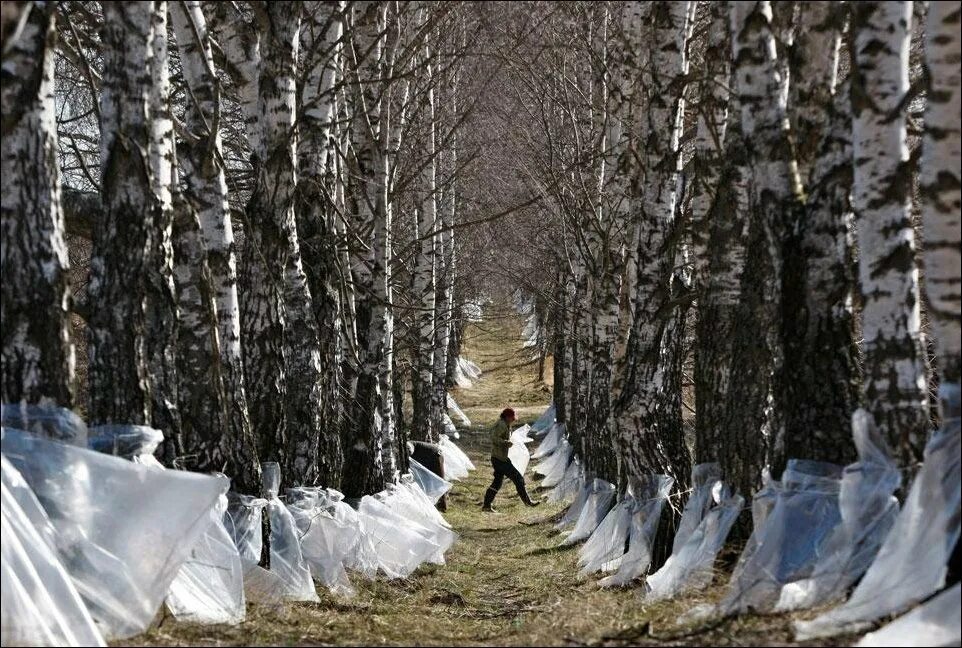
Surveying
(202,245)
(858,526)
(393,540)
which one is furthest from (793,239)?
(393,540)

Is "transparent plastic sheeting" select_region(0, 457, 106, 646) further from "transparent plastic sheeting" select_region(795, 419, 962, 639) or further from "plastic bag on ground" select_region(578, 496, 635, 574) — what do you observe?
"plastic bag on ground" select_region(578, 496, 635, 574)

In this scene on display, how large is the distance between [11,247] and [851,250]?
188 inches

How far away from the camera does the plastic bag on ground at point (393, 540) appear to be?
35.3 feet

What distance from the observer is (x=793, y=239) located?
713 centimetres

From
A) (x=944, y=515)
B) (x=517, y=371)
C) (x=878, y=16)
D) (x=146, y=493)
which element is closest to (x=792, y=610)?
(x=944, y=515)

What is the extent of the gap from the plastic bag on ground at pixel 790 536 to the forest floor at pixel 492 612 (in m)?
0.36

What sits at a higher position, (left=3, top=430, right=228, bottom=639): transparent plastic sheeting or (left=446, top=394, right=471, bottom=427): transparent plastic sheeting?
(left=3, top=430, right=228, bottom=639): transparent plastic sheeting

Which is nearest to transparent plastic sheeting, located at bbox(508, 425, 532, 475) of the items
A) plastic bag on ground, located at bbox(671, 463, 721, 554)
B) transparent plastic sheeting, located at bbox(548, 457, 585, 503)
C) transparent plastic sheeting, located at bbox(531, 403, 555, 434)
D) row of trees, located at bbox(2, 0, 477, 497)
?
transparent plastic sheeting, located at bbox(548, 457, 585, 503)

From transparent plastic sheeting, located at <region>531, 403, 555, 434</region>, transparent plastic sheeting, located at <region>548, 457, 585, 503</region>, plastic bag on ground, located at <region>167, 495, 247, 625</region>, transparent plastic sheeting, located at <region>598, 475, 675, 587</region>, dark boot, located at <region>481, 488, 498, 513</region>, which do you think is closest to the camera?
plastic bag on ground, located at <region>167, 495, 247, 625</region>

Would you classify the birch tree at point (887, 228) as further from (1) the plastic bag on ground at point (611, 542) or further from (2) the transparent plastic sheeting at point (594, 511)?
(2) the transparent plastic sheeting at point (594, 511)

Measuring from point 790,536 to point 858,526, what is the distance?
0.72 meters

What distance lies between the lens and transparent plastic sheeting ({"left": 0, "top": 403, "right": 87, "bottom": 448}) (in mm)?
5598

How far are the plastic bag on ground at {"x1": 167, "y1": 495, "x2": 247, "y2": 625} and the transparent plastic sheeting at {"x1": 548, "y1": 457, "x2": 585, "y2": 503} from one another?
40.4 ft

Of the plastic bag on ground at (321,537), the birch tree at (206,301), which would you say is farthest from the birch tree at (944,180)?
the plastic bag on ground at (321,537)
